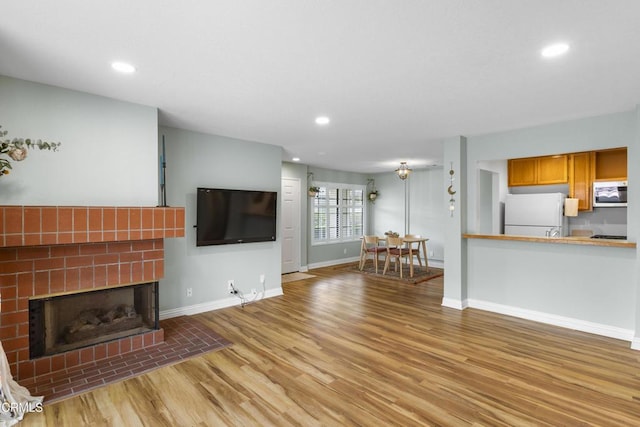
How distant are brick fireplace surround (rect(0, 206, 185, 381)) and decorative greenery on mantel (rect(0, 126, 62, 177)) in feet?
1.21

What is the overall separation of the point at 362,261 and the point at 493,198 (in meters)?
3.15

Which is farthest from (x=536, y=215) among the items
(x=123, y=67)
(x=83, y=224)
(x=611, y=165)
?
(x=83, y=224)

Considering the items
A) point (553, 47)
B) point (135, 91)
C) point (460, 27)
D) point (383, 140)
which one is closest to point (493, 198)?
point (383, 140)

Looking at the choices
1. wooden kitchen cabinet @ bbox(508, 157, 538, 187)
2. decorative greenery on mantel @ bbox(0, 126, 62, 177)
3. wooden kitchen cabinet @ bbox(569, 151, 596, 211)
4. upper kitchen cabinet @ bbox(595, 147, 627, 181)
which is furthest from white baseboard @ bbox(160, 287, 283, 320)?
upper kitchen cabinet @ bbox(595, 147, 627, 181)

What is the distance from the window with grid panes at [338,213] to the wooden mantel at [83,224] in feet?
15.6

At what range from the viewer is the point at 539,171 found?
19.1ft

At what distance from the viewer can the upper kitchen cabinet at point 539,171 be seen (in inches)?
219

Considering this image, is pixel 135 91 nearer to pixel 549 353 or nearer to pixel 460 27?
pixel 460 27

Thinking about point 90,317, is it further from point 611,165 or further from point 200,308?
point 611,165

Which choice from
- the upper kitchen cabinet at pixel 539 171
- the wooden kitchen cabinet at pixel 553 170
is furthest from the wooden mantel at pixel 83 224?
the wooden kitchen cabinet at pixel 553 170

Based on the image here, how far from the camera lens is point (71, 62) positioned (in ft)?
7.64

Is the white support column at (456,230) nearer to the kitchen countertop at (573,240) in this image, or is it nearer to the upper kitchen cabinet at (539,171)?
the kitchen countertop at (573,240)

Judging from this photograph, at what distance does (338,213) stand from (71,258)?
6230 mm

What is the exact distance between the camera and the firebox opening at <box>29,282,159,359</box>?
2.67 meters
